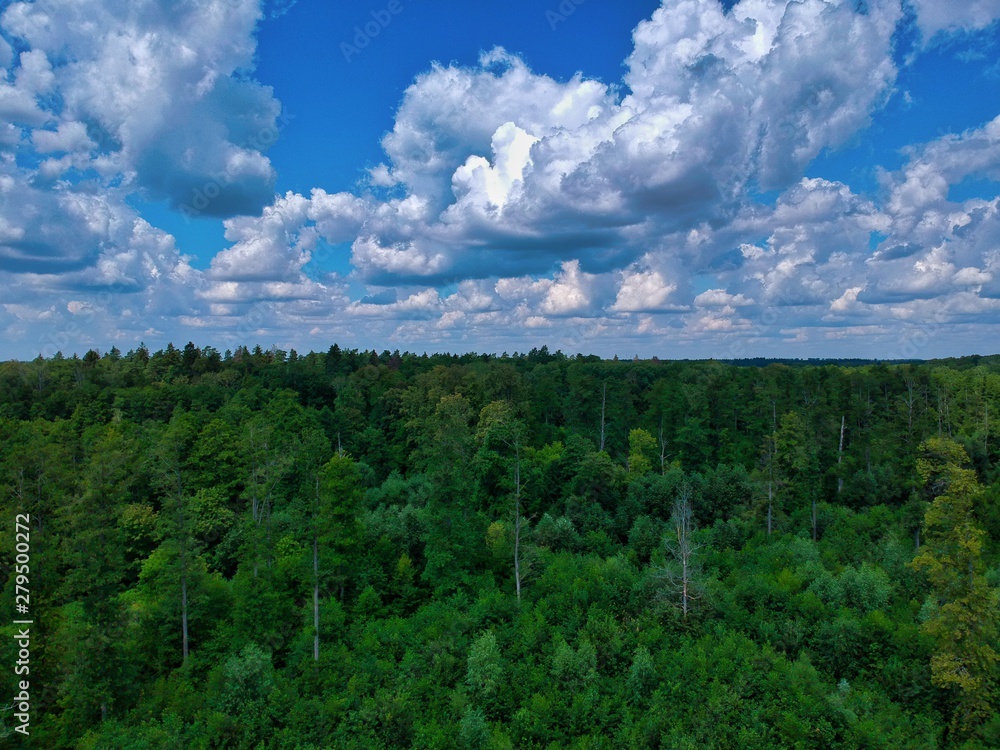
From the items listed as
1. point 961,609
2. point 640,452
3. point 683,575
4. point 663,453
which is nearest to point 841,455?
point 663,453

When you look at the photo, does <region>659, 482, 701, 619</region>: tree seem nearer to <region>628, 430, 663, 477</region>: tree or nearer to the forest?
the forest

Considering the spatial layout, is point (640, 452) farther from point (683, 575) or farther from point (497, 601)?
point (497, 601)

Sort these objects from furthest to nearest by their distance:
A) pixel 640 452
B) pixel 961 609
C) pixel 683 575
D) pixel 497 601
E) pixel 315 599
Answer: pixel 640 452 → pixel 497 601 → pixel 683 575 → pixel 315 599 → pixel 961 609

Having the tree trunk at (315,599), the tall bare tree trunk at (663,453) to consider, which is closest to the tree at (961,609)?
the tree trunk at (315,599)

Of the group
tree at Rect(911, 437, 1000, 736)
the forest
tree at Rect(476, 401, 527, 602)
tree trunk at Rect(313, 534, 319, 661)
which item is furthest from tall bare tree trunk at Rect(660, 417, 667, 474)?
tree trunk at Rect(313, 534, 319, 661)

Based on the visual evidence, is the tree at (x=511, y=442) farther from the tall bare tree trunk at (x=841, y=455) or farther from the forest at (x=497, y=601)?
the tall bare tree trunk at (x=841, y=455)

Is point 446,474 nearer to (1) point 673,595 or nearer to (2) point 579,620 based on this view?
(2) point 579,620
